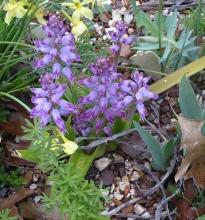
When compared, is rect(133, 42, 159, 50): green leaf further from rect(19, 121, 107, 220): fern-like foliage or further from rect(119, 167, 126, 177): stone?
rect(19, 121, 107, 220): fern-like foliage

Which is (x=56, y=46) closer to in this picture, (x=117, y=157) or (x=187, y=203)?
(x=117, y=157)

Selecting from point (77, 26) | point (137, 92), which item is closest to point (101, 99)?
point (137, 92)

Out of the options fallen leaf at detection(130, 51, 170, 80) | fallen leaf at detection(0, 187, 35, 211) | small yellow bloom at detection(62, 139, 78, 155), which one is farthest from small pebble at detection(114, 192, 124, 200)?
fallen leaf at detection(130, 51, 170, 80)

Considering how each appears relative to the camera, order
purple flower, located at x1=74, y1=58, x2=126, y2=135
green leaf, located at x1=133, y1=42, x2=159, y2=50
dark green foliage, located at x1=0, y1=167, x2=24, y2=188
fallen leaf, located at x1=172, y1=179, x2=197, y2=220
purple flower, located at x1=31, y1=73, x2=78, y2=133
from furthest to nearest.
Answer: green leaf, located at x1=133, y1=42, x2=159, y2=50 < dark green foliage, located at x1=0, y1=167, x2=24, y2=188 < fallen leaf, located at x1=172, y1=179, x2=197, y2=220 < purple flower, located at x1=74, y1=58, x2=126, y2=135 < purple flower, located at x1=31, y1=73, x2=78, y2=133

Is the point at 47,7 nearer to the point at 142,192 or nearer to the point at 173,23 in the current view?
the point at 173,23

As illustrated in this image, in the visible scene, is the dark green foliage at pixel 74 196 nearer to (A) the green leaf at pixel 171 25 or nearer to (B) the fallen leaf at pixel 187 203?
(B) the fallen leaf at pixel 187 203

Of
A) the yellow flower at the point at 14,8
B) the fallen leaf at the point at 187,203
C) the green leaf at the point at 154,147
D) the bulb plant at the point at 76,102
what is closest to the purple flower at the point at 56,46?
the bulb plant at the point at 76,102
